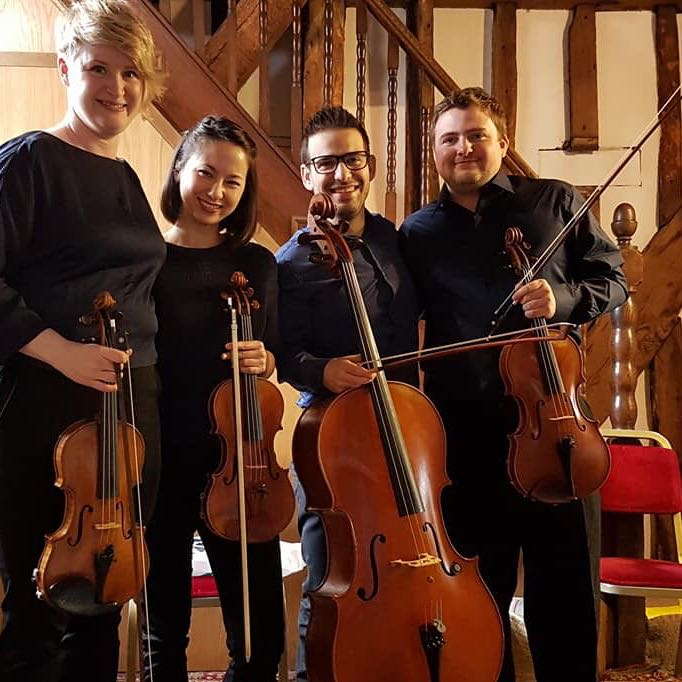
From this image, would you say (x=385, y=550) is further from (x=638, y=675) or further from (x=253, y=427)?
(x=638, y=675)

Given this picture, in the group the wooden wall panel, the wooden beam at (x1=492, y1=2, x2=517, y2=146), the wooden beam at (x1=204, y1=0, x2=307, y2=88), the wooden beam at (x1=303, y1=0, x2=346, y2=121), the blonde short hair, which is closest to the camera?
the blonde short hair

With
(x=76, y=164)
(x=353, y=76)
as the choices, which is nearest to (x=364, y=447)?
(x=76, y=164)

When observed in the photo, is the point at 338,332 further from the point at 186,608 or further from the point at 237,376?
the point at 186,608

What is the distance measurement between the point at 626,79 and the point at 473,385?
107 inches

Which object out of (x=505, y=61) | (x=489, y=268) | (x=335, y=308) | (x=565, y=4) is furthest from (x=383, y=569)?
(x=565, y=4)

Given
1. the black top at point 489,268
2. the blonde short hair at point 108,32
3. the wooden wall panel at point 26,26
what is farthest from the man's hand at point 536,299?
the wooden wall panel at point 26,26

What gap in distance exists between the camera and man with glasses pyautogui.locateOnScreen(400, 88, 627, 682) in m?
1.80

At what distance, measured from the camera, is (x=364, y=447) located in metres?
1.67

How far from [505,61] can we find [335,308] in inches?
99.9

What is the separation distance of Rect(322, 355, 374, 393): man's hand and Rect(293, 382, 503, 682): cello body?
0.08 feet

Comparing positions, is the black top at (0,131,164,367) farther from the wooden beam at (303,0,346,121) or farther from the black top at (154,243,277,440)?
the wooden beam at (303,0,346,121)

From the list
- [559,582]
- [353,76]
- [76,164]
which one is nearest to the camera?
[76,164]

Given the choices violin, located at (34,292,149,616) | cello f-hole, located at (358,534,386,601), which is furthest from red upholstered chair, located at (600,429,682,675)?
violin, located at (34,292,149,616)

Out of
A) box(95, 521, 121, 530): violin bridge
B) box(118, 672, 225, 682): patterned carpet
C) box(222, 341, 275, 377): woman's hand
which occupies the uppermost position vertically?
box(222, 341, 275, 377): woman's hand
